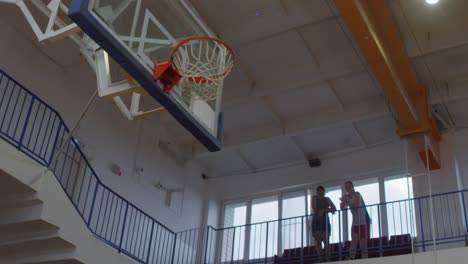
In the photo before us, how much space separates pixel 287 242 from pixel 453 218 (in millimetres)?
A: 5098

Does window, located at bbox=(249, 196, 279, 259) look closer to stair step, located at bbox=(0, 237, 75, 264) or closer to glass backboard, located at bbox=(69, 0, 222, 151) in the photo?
stair step, located at bbox=(0, 237, 75, 264)

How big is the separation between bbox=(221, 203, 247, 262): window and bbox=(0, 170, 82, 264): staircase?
25.5 ft

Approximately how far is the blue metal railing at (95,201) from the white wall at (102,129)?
13.2 inches

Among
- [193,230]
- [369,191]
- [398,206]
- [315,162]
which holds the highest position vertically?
[315,162]

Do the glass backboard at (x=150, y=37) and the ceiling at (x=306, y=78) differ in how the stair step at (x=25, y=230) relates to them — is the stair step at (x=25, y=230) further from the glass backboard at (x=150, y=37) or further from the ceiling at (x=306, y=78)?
the ceiling at (x=306, y=78)

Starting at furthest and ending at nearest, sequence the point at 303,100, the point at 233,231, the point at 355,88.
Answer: the point at 233,231 → the point at 303,100 → the point at 355,88

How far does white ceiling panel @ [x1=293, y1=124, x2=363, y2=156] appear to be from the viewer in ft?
58.9

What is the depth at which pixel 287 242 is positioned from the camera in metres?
18.3

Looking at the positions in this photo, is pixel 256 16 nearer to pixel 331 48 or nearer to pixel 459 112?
pixel 331 48

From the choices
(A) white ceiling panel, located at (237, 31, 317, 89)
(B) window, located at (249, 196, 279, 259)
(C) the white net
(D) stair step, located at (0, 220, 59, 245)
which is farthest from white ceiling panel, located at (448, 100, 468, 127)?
(D) stair step, located at (0, 220, 59, 245)

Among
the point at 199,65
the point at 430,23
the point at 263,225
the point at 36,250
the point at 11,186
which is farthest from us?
the point at 263,225

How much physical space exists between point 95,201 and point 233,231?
5.13 m

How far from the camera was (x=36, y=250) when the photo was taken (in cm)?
1185

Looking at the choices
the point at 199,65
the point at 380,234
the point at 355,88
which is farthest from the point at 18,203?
the point at 355,88
